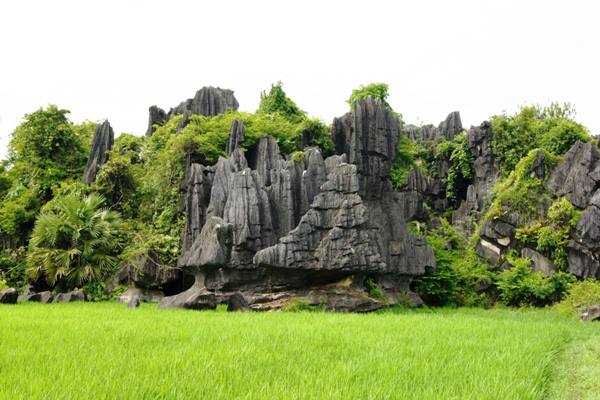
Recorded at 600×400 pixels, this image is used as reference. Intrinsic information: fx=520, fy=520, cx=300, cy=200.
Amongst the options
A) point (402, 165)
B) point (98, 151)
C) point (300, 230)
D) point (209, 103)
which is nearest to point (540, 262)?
point (402, 165)

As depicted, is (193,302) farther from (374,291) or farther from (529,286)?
(529,286)

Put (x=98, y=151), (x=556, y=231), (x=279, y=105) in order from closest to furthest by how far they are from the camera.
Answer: (x=556, y=231)
(x=98, y=151)
(x=279, y=105)

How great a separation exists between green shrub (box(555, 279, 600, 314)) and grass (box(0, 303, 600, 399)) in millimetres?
9028

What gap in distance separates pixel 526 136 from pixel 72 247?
25281 millimetres

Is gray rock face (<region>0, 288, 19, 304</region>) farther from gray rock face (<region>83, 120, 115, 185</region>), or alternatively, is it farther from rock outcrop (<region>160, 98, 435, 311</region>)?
gray rock face (<region>83, 120, 115, 185</region>)

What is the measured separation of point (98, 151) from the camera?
95.0 feet

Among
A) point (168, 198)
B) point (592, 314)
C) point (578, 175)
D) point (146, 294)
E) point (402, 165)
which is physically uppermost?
point (402, 165)

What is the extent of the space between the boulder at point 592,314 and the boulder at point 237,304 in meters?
10.6

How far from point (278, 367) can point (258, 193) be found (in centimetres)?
1316

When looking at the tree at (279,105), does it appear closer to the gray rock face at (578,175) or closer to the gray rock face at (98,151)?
the gray rock face at (98,151)

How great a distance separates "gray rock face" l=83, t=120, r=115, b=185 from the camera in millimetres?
28312

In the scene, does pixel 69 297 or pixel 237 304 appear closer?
pixel 237 304

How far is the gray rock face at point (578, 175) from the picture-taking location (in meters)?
22.8

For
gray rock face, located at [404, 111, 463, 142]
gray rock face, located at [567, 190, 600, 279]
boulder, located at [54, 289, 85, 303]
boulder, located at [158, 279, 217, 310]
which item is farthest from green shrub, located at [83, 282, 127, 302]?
gray rock face, located at [404, 111, 463, 142]
